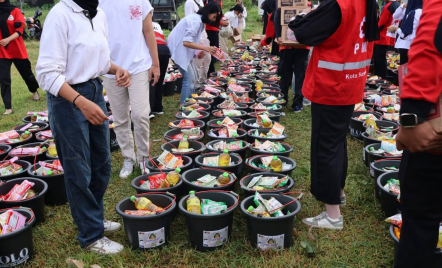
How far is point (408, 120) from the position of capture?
148 centimetres

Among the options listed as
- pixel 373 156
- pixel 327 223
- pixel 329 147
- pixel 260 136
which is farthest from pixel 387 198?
pixel 260 136

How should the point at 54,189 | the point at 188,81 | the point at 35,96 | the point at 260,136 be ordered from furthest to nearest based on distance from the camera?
the point at 35,96 → the point at 188,81 → the point at 260,136 → the point at 54,189

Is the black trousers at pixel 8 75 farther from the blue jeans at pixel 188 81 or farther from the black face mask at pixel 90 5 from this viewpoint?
the black face mask at pixel 90 5

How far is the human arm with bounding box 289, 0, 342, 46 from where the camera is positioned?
2.31m

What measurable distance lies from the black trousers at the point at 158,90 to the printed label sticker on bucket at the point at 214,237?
3236mm

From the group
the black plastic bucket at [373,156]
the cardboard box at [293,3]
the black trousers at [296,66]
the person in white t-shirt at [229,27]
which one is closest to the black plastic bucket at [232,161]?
the black plastic bucket at [373,156]

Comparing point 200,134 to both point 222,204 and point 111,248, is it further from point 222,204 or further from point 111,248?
point 111,248

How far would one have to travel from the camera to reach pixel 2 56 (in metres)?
5.77

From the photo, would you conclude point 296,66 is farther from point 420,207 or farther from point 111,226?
point 420,207

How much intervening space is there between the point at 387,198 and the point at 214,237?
4.42 ft

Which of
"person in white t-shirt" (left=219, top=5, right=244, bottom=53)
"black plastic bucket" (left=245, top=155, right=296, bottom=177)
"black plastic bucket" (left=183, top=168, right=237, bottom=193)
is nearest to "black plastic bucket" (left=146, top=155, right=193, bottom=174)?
"black plastic bucket" (left=183, top=168, right=237, bottom=193)

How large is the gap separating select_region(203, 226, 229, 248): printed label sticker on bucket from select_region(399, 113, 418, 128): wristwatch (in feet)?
4.76

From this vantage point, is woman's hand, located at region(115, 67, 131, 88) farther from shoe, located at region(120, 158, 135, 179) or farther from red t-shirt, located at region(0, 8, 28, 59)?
red t-shirt, located at region(0, 8, 28, 59)

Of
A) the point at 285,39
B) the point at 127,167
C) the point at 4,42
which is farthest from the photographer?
the point at 4,42
